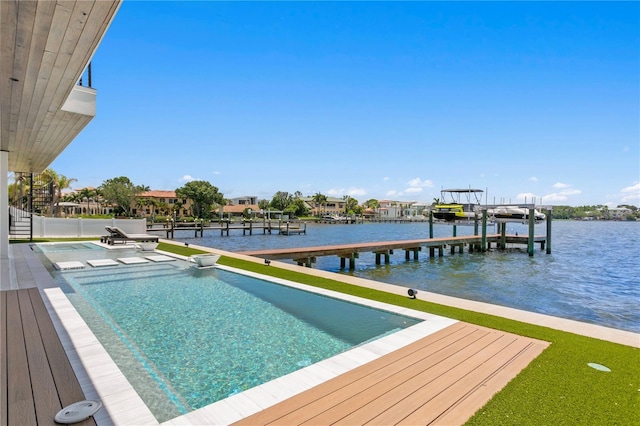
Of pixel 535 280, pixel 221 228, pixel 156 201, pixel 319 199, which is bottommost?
pixel 535 280

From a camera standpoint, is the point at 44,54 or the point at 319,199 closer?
the point at 44,54

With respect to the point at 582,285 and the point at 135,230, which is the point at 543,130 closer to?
the point at 582,285

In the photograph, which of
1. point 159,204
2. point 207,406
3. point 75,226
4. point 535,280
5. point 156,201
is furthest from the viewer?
point 156,201

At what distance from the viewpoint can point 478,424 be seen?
254 cm

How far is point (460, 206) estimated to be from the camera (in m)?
32.4

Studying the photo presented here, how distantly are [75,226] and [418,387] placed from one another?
2247 centimetres

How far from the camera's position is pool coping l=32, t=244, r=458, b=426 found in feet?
8.55

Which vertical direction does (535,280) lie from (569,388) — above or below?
below

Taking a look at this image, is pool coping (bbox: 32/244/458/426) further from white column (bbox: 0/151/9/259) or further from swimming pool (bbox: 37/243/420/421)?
white column (bbox: 0/151/9/259)

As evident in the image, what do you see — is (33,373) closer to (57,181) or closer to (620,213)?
(57,181)

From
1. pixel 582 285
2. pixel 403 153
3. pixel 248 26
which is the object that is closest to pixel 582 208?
pixel 403 153

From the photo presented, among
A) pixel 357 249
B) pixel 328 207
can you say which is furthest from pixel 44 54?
pixel 328 207

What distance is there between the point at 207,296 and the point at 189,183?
71.0m

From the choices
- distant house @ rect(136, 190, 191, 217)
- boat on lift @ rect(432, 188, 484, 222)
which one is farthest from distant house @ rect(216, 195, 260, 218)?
boat on lift @ rect(432, 188, 484, 222)
